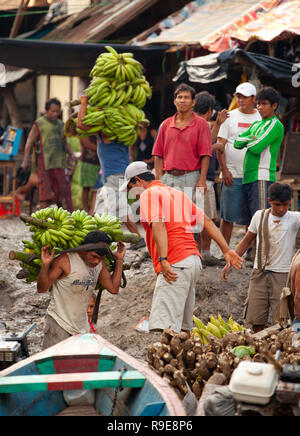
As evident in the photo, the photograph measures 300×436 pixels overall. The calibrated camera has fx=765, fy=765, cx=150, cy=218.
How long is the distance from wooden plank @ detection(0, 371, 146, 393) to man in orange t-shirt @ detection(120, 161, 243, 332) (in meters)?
1.66

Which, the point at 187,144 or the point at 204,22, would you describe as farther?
the point at 204,22

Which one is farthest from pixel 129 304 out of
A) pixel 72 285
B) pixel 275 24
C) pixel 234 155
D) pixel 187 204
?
pixel 275 24

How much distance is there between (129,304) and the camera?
8695 mm

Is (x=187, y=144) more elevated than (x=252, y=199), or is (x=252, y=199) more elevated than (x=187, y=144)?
(x=187, y=144)

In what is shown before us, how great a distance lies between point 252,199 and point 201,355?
11.1 ft

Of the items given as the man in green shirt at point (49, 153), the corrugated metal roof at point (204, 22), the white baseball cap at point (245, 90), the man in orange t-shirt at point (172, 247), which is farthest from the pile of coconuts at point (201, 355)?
the corrugated metal roof at point (204, 22)

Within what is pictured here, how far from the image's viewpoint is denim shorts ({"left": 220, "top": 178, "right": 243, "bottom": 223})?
353 inches

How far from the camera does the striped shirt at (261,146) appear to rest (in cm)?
852

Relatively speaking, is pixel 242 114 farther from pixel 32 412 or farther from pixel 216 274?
pixel 32 412

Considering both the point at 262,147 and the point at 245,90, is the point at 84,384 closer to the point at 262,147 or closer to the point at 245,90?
the point at 262,147

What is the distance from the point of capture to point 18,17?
1614cm

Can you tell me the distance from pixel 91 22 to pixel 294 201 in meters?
7.65

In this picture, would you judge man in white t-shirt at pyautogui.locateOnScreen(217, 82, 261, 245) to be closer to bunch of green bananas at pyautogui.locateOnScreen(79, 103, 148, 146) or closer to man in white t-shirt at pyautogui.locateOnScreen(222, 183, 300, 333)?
bunch of green bananas at pyautogui.locateOnScreen(79, 103, 148, 146)
